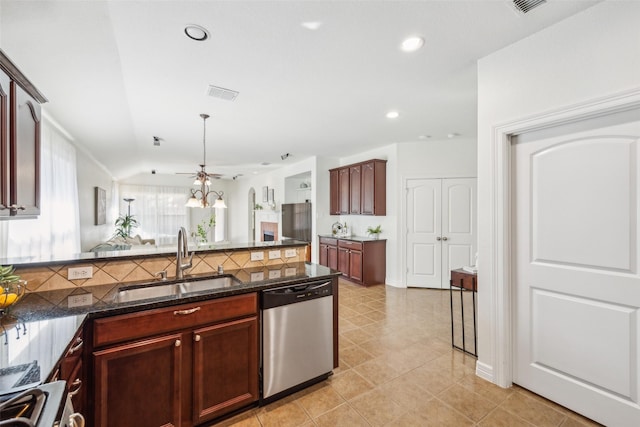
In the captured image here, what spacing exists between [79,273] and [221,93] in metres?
2.04

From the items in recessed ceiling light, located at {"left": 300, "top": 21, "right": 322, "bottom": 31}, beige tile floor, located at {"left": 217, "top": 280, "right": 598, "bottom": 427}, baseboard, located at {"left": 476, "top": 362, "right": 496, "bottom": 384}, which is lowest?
beige tile floor, located at {"left": 217, "top": 280, "right": 598, "bottom": 427}

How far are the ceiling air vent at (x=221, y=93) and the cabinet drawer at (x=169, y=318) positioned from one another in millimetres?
2095

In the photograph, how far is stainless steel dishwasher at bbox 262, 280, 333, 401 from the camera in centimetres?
199

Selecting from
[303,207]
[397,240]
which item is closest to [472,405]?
[397,240]

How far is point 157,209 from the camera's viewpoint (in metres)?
9.44

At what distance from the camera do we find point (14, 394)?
2.74 ft

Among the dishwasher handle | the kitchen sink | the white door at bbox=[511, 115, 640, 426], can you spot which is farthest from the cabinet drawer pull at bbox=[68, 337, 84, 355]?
the white door at bbox=[511, 115, 640, 426]

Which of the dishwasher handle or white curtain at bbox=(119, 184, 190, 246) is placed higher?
white curtain at bbox=(119, 184, 190, 246)

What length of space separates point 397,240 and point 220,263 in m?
3.55

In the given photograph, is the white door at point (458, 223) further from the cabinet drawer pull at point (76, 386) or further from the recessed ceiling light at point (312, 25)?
the cabinet drawer pull at point (76, 386)

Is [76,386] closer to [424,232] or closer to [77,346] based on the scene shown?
[77,346]

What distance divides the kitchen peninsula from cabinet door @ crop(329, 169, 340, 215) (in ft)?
13.3

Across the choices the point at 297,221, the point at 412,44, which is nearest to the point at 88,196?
the point at 297,221

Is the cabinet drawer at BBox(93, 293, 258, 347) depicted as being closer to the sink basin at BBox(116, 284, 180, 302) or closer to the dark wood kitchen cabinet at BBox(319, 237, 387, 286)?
the sink basin at BBox(116, 284, 180, 302)
